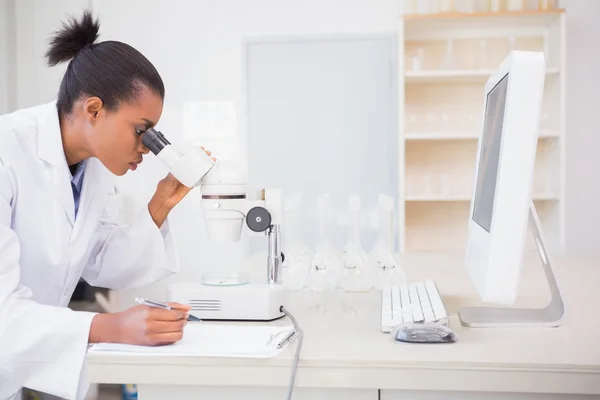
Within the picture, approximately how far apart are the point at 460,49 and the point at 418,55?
30 cm

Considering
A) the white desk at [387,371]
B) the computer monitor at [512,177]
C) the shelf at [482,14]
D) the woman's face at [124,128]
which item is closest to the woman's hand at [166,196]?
the woman's face at [124,128]

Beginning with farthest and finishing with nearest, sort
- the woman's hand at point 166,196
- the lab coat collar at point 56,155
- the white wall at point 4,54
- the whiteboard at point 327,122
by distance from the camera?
the white wall at point 4,54
the whiteboard at point 327,122
the woman's hand at point 166,196
the lab coat collar at point 56,155

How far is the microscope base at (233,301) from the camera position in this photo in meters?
1.24

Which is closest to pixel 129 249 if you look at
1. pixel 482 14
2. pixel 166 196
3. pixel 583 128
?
pixel 166 196

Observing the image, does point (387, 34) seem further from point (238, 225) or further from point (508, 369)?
point (508, 369)

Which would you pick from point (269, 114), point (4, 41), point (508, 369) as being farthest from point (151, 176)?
point (508, 369)

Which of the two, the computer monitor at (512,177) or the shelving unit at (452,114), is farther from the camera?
the shelving unit at (452,114)

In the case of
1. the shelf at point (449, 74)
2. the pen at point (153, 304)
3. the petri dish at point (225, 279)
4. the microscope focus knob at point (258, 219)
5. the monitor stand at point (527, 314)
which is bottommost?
the monitor stand at point (527, 314)

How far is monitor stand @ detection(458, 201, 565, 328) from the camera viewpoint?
1.14 meters

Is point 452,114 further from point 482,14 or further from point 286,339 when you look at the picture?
point 286,339

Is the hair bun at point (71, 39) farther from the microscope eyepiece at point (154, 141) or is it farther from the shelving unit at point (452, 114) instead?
the shelving unit at point (452, 114)

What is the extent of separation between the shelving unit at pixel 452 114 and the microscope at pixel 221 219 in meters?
2.49

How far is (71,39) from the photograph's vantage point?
1.44 m

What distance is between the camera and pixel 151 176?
14.1 feet
